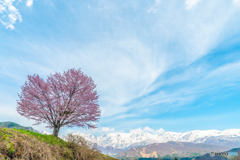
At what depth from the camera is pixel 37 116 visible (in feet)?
71.6

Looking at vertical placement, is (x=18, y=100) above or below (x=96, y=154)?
above

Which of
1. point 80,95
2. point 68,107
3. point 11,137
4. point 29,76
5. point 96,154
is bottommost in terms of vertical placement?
point 96,154

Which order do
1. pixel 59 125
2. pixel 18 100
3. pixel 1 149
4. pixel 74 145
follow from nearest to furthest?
pixel 1 149 < pixel 74 145 < pixel 18 100 < pixel 59 125

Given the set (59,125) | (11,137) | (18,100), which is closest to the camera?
(11,137)

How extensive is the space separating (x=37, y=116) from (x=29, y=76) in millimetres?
6205

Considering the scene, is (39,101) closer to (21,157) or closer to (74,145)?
(74,145)

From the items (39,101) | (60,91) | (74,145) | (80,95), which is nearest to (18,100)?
(39,101)

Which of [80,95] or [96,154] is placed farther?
[80,95]

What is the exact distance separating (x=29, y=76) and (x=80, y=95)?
8.15 m

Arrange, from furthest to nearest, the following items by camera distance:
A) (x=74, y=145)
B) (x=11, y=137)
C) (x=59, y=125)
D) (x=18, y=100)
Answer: (x=59, y=125) < (x=18, y=100) < (x=74, y=145) < (x=11, y=137)

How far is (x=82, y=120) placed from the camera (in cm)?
2403

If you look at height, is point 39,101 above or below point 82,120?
above

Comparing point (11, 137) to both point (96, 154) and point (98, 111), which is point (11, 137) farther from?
point (98, 111)

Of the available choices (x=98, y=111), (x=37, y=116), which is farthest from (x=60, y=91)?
(x=98, y=111)
